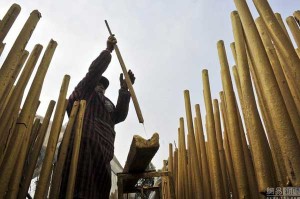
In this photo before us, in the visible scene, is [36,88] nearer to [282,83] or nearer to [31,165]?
[31,165]

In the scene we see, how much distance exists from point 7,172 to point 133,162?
0.82m

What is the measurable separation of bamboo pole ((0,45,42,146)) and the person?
67cm

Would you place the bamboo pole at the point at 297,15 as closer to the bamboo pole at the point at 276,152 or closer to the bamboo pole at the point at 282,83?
the bamboo pole at the point at 276,152

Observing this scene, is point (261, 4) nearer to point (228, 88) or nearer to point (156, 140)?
point (228, 88)

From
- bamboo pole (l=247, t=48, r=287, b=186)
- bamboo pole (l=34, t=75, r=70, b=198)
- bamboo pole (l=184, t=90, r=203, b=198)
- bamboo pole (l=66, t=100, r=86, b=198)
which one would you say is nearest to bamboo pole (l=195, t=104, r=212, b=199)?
bamboo pole (l=184, t=90, r=203, b=198)

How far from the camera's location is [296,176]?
0.86m

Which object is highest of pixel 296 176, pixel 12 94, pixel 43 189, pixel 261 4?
pixel 261 4

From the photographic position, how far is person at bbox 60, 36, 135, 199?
6.87 ft

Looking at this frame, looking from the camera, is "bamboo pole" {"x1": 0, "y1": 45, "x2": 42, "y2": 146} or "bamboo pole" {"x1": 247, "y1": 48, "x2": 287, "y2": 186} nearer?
"bamboo pole" {"x1": 247, "y1": 48, "x2": 287, "y2": 186}

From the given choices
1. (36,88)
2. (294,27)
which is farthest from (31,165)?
(294,27)

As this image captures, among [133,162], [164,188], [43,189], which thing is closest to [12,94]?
[43,189]

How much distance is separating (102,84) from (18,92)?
4.45 ft

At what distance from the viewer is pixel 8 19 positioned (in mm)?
1513

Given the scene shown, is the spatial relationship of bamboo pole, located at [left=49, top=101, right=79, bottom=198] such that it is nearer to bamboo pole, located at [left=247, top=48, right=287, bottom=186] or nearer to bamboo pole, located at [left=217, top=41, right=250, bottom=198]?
bamboo pole, located at [left=217, top=41, right=250, bottom=198]
